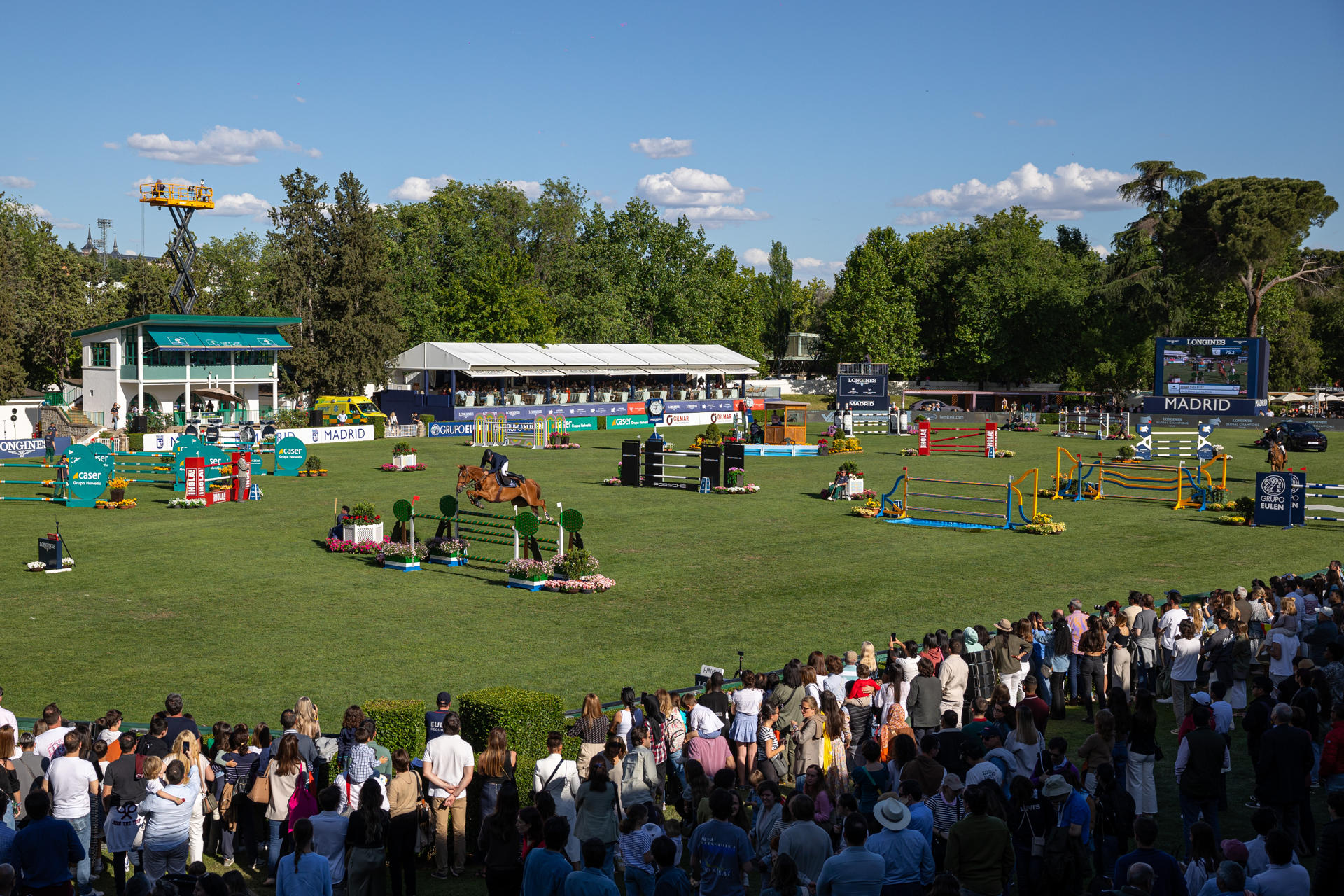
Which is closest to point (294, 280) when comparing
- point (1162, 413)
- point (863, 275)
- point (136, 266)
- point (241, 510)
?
point (136, 266)

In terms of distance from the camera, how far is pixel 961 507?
3127cm

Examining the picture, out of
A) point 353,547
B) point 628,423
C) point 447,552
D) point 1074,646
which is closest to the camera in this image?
point 1074,646

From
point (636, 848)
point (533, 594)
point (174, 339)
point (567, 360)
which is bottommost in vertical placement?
point (533, 594)

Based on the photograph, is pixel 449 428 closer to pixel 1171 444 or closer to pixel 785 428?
pixel 785 428

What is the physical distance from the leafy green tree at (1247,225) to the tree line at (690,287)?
0.44ft

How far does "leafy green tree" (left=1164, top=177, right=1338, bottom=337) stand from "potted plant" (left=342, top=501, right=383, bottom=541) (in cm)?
Answer: 5786

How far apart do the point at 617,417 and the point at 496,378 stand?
9.26m

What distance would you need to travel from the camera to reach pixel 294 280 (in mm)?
66875

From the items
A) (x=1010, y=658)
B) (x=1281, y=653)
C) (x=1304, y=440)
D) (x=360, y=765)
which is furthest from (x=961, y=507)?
(x=1304, y=440)

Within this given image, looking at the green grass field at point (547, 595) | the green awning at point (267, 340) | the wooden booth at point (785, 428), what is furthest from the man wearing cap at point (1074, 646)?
the green awning at point (267, 340)

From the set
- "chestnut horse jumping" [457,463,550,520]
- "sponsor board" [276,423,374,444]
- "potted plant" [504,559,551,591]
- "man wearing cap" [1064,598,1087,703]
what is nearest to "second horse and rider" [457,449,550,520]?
"chestnut horse jumping" [457,463,550,520]

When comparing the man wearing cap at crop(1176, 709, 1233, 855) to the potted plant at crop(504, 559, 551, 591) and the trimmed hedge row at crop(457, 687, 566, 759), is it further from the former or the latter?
the potted plant at crop(504, 559, 551, 591)

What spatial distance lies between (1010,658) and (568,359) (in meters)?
57.8

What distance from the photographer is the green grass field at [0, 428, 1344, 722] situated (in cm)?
1502
